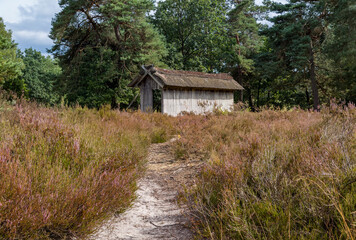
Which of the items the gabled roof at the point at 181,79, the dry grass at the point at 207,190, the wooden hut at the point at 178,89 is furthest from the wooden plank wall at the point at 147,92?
the dry grass at the point at 207,190

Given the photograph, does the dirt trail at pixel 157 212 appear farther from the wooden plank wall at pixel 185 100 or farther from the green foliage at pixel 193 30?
the green foliage at pixel 193 30

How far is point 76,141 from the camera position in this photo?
12.0ft

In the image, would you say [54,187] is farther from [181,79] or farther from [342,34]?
[342,34]

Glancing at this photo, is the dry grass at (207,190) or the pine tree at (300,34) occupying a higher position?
the pine tree at (300,34)

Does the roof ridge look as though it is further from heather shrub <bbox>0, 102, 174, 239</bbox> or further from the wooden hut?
heather shrub <bbox>0, 102, 174, 239</bbox>

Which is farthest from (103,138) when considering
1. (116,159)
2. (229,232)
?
(229,232)

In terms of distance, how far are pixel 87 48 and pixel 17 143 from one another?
62.4 feet

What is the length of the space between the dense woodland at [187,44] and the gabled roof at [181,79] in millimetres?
4047

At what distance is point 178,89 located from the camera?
15352 mm

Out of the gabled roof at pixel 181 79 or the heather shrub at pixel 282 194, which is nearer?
the heather shrub at pixel 282 194

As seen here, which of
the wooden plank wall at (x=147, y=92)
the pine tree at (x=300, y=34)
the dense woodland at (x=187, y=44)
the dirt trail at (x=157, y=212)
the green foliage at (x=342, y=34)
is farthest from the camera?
the pine tree at (x=300, y=34)

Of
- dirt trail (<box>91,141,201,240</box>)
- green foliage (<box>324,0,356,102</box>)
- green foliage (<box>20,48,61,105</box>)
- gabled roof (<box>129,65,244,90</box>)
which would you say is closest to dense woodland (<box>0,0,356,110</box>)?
green foliage (<box>324,0,356,102</box>)

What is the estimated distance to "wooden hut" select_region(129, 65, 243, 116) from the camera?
14680 millimetres

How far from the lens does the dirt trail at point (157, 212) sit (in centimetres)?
289
